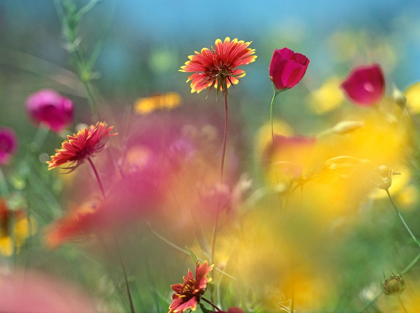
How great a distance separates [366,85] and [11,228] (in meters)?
0.36

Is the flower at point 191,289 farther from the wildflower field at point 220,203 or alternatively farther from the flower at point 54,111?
the flower at point 54,111

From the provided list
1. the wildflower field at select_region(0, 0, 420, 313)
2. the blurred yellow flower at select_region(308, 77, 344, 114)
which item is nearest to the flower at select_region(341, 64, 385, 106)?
the wildflower field at select_region(0, 0, 420, 313)

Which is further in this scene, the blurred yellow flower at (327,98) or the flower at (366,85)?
the blurred yellow flower at (327,98)

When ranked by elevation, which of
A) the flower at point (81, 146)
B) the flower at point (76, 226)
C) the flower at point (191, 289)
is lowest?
the flower at point (191, 289)

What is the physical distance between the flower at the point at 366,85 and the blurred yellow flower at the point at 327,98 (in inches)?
11.1

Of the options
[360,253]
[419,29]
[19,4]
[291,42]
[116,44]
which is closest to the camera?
[360,253]

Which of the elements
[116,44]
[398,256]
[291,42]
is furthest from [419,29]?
[116,44]

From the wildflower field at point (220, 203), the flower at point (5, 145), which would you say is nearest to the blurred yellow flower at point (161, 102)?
the wildflower field at point (220, 203)

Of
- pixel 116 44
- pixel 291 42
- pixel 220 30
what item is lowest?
pixel 291 42

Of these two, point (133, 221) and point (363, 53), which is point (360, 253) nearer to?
point (133, 221)

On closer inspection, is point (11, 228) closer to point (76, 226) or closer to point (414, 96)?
point (76, 226)

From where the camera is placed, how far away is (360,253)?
0.60m

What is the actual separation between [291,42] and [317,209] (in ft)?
2.29

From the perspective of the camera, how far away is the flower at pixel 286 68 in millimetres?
259
